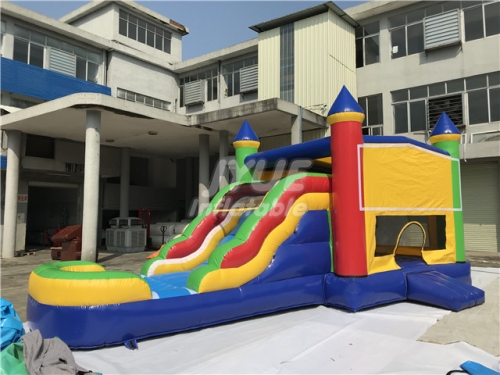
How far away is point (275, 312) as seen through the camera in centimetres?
579

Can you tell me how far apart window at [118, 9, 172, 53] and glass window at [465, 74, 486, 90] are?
16.9 meters

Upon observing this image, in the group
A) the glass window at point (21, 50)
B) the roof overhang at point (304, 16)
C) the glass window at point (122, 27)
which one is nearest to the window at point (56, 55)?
the glass window at point (21, 50)

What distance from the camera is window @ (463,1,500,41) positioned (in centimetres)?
1324

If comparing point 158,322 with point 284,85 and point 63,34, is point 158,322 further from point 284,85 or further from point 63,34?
point 63,34

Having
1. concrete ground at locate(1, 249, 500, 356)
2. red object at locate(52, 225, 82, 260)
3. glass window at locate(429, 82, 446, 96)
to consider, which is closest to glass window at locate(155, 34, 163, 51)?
red object at locate(52, 225, 82, 260)

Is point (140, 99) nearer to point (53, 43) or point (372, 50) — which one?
point (53, 43)

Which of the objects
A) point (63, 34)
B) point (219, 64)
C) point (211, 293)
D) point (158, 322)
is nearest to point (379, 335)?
point (211, 293)

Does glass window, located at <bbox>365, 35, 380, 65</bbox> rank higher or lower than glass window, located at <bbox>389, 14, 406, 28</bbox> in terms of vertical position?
lower

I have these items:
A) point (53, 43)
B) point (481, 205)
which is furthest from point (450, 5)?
point (53, 43)

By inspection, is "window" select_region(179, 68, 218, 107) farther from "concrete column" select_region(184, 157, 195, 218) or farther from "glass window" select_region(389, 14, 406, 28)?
"glass window" select_region(389, 14, 406, 28)

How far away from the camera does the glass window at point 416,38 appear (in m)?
14.6

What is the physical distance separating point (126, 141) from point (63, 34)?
6470 mm

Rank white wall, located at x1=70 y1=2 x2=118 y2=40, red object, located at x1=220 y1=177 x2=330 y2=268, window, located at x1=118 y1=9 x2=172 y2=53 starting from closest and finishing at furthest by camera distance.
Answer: red object, located at x1=220 y1=177 x2=330 y2=268 → white wall, located at x1=70 y1=2 x2=118 y2=40 → window, located at x1=118 y1=9 x2=172 y2=53

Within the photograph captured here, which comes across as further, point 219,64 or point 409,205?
point 219,64
